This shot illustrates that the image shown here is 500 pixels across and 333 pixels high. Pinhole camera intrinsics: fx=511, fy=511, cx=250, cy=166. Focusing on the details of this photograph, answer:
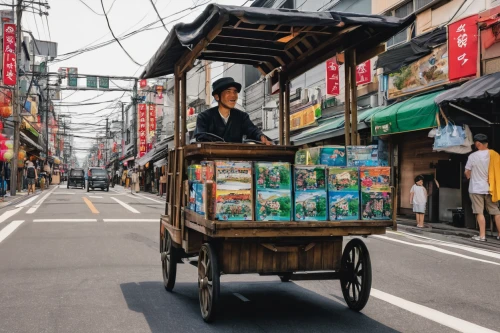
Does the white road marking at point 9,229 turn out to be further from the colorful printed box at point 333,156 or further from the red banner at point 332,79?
the red banner at point 332,79

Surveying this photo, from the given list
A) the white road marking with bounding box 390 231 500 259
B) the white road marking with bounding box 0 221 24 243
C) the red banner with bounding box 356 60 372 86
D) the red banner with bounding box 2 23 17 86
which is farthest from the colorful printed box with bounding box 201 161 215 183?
the red banner with bounding box 2 23 17 86

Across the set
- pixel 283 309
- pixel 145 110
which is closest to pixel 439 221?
pixel 283 309

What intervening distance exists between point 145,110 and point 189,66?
45.0 metres

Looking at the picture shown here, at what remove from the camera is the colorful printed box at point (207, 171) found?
4.45m

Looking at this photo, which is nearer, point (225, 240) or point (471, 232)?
point (225, 240)

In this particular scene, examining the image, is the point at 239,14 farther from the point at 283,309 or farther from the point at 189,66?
the point at 283,309

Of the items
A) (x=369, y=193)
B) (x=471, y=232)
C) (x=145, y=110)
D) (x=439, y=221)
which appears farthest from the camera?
(x=145, y=110)

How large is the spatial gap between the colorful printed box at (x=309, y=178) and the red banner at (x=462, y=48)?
10.3m

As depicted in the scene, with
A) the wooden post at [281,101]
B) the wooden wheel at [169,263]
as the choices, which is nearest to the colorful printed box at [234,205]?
the wooden wheel at [169,263]

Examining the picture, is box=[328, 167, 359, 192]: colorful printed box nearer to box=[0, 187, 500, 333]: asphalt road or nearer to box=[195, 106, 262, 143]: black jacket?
box=[0, 187, 500, 333]: asphalt road

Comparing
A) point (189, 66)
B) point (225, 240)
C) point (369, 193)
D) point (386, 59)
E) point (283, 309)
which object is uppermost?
point (386, 59)

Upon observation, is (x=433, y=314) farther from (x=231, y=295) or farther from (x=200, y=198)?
(x=200, y=198)

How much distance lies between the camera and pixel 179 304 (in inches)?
217

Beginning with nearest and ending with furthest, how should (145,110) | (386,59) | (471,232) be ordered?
(471,232) < (386,59) < (145,110)
